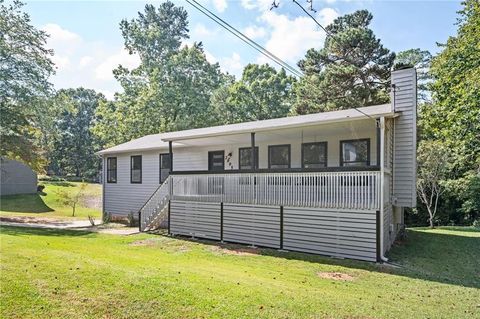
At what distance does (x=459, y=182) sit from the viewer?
18969mm

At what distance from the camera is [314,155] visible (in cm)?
1291

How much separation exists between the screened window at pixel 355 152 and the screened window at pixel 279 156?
222cm

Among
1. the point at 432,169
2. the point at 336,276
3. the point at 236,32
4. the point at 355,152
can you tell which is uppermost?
the point at 236,32

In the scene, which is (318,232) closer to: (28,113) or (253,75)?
(28,113)

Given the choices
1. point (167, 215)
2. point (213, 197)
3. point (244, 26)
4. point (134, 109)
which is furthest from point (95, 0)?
point (134, 109)

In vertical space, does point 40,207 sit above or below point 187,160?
below

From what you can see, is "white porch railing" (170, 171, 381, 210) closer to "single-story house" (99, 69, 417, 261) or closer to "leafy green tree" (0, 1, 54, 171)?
"single-story house" (99, 69, 417, 261)

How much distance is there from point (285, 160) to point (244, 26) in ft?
24.0

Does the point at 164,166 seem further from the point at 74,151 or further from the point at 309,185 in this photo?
the point at 74,151

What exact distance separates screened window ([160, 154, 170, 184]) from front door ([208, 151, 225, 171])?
231cm

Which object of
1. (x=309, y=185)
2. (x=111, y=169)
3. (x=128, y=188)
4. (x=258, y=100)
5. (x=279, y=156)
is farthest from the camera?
(x=258, y=100)

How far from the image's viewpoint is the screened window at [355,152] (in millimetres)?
11781

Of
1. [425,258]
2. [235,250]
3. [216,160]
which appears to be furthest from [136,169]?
[425,258]

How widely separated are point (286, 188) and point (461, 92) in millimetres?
10168
